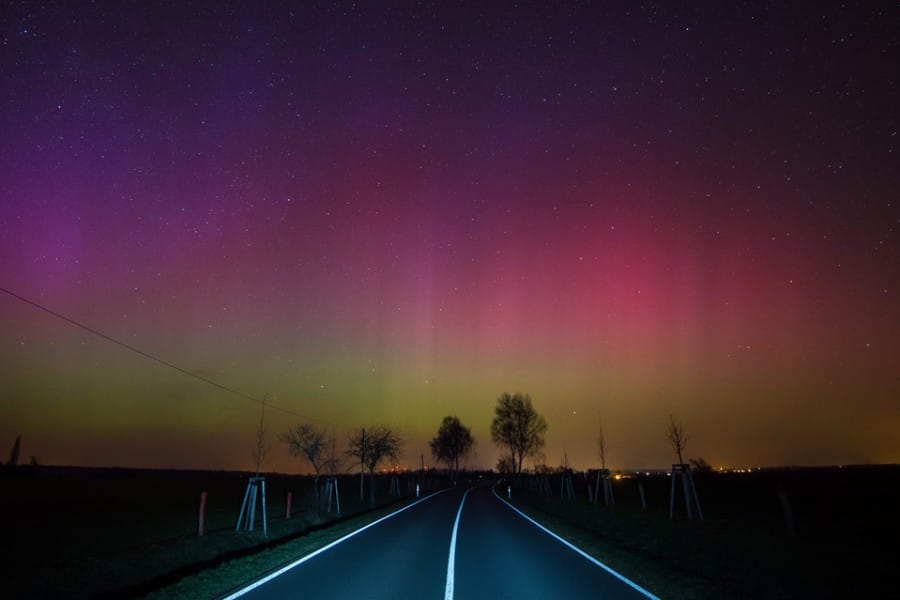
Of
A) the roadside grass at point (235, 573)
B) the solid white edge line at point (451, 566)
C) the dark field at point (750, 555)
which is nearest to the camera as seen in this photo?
the solid white edge line at point (451, 566)

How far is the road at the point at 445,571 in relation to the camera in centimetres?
938

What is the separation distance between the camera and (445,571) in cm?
1152

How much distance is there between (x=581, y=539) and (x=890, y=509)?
23.8 metres

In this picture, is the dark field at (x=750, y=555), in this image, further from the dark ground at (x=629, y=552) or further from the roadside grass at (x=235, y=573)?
the roadside grass at (x=235, y=573)

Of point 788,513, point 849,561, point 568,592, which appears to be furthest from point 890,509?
point 568,592

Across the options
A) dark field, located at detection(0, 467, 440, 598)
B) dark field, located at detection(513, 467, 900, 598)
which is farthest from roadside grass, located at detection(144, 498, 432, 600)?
dark field, located at detection(513, 467, 900, 598)

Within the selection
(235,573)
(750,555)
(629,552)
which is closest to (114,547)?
(235,573)

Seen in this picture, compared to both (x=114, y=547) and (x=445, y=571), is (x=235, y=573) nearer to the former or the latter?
(x=445, y=571)

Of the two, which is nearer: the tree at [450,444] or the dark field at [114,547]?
the dark field at [114,547]

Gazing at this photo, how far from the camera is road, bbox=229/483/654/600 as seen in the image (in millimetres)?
9375

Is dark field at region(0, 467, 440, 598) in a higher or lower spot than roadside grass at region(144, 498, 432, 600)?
lower

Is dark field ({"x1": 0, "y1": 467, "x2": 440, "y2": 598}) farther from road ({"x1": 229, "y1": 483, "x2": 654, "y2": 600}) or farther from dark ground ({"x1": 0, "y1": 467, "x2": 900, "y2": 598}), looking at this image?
road ({"x1": 229, "y1": 483, "x2": 654, "y2": 600})

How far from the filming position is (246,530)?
19.3 meters

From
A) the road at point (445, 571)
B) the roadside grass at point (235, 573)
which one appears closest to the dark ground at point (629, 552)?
the roadside grass at point (235, 573)
